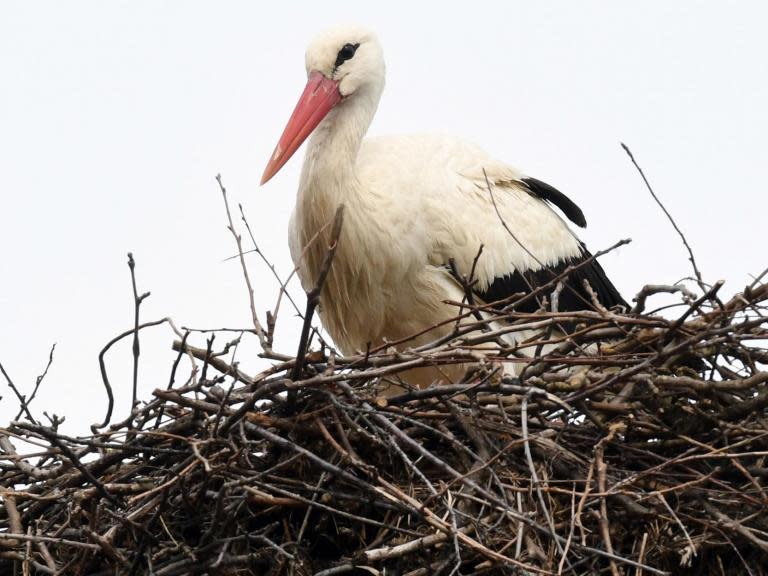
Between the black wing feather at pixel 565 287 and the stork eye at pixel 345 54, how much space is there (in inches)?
37.9

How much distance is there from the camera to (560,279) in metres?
3.81

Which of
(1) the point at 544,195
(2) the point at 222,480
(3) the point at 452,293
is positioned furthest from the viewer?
(1) the point at 544,195

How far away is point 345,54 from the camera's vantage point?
491 centimetres

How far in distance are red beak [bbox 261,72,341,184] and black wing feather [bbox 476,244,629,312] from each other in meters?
0.84

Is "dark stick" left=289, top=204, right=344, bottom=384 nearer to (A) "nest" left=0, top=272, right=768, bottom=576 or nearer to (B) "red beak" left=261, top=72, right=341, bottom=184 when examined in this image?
(A) "nest" left=0, top=272, right=768, bottom=576

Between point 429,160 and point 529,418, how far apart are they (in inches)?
56.0

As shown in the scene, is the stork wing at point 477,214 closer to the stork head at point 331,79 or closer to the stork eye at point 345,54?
the stork head at point 331,79

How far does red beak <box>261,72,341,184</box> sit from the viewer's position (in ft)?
15.5

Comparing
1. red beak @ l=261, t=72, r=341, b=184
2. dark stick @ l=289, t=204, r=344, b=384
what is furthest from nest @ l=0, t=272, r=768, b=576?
red beak @ l=261, t=72, r=341, b=184

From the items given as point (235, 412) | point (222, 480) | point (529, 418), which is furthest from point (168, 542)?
point (529, 418)

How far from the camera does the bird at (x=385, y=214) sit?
15.5 feet

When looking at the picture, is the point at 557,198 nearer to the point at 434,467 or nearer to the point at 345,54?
the point at 345,54

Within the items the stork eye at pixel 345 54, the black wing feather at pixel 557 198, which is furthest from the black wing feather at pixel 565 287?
the stork eye at pixel 345 54

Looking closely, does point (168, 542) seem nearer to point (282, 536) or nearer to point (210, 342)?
point (282, 536)
